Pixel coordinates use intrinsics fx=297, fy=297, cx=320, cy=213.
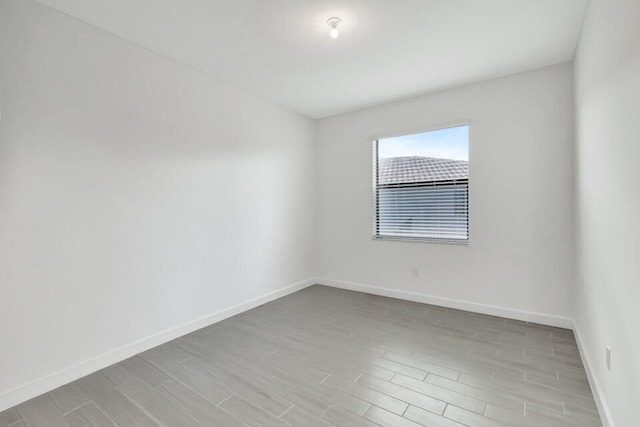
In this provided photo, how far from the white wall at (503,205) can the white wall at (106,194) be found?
1.97m

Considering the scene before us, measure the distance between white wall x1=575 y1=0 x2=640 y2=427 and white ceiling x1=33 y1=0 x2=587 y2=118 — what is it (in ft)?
1.36

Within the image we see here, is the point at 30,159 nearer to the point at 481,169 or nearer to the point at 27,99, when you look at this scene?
the point at 27,99

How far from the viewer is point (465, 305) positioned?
3582mm

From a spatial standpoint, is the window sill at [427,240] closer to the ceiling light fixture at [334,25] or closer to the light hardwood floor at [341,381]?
the light hardwood floor at [341,381]

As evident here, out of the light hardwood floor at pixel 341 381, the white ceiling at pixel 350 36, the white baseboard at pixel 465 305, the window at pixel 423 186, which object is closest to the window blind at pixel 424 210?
the window at pixel 423 186

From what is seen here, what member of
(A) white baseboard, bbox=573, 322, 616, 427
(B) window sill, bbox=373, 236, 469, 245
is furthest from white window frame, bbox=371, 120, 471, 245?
(A) white baseboard, bbox=573, 322, 616, 427

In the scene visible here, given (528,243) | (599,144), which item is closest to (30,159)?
(599,144)

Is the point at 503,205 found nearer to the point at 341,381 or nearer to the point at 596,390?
the point at 596,390

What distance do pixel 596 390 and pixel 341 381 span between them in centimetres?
164

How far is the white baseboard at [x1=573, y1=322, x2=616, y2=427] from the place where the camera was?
5.39 feet

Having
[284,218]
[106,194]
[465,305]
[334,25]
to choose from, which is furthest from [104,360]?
[465,305]

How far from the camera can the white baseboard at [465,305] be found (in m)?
3.08

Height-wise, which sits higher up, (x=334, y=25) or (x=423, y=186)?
(x=334, y=25)

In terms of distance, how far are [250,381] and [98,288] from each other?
4.71 feet
